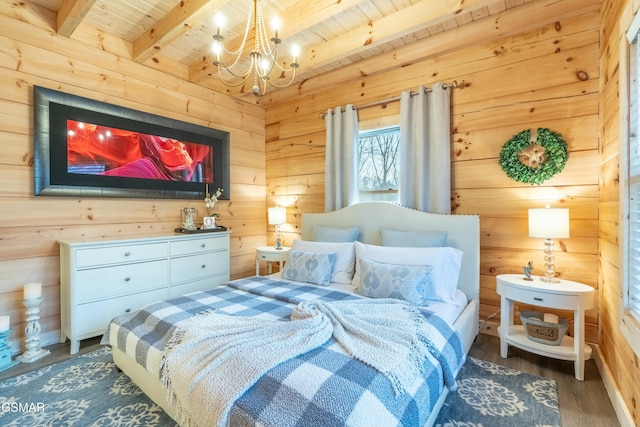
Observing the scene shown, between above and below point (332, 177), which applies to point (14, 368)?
below

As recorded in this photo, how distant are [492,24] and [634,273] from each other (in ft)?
7.00

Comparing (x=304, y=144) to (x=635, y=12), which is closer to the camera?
(x=635, y=12)

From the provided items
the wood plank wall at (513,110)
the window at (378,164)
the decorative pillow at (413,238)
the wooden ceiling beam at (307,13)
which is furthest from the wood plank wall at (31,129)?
the decorative pillow at (413,238)

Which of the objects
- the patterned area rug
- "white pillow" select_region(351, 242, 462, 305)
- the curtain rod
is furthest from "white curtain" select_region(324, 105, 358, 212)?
the patterned area rug

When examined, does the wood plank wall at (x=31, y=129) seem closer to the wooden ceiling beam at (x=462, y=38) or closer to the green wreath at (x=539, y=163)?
the wooden ceiling beam at (x=462, y=38)

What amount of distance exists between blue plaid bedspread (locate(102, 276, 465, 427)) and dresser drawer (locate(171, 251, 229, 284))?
1066mm

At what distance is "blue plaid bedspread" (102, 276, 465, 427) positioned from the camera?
3.36 feet

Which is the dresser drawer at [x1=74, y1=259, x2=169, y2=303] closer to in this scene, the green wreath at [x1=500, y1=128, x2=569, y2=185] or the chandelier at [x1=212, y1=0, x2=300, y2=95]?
the chandelier at [x1=212, y1=0, x2=300, y2=95]

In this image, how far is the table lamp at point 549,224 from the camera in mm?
2123

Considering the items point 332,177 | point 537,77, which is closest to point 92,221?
point 332,177

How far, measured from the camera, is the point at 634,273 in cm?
155

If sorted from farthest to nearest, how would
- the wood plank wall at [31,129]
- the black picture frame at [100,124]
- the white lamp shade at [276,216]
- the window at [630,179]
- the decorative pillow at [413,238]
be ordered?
the white lamp shade at [276,216] < the decorative pillow at [413,238] < the black picture frame at [100,124] < the wood plank wall at [31,129] < the window at [630,179]

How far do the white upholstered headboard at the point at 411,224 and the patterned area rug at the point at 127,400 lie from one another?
2.43 ft

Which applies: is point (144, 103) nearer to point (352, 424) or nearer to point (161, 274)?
point (161, 274)
